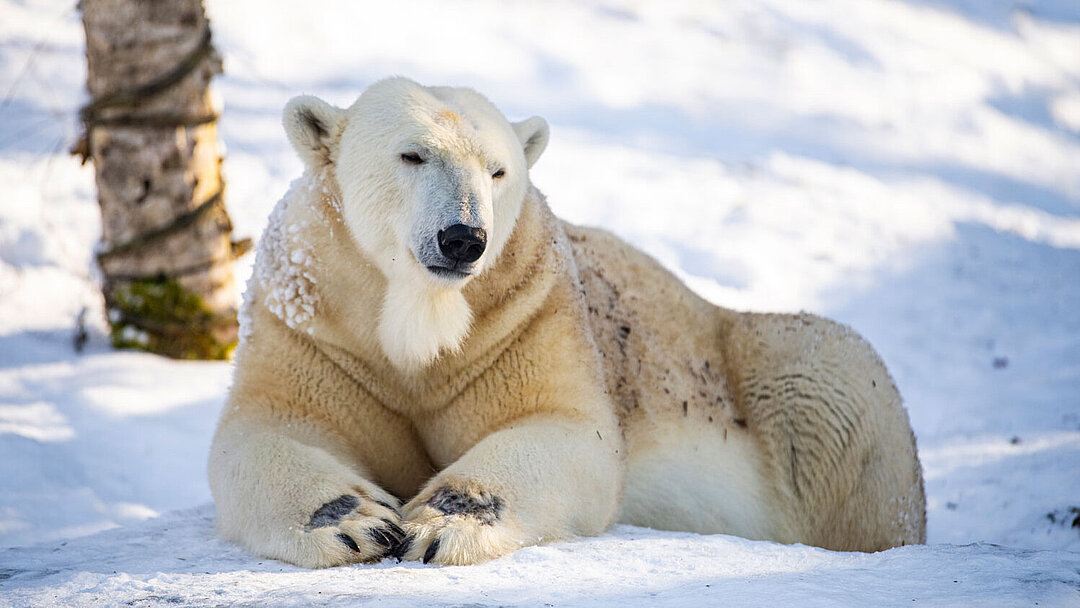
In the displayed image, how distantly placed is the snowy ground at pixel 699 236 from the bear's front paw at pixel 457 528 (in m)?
0.10

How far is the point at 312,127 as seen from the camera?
3.35 metres

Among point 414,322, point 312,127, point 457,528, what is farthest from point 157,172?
point 457,528

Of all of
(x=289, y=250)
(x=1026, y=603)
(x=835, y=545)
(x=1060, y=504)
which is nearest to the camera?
(x=1026, y=603)

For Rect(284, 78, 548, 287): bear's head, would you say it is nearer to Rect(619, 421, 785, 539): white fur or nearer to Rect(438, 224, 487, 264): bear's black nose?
Rect(438, 224, 487, 264): bear's black nose

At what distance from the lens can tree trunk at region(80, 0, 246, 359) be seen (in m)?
5.70

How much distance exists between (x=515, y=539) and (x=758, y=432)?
72.9 inches

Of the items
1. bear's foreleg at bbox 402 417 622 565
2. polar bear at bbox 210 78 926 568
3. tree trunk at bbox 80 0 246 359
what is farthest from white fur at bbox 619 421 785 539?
tree trunk at bbox 80 0 246 359

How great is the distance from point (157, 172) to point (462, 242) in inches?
146

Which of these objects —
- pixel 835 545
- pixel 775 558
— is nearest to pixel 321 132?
pixel 775 558

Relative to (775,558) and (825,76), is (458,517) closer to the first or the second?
(775,558)

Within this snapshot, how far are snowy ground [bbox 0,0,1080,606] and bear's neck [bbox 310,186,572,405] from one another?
0.78 metres

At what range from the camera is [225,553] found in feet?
9.11

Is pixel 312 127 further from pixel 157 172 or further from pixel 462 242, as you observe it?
pixel 157 172

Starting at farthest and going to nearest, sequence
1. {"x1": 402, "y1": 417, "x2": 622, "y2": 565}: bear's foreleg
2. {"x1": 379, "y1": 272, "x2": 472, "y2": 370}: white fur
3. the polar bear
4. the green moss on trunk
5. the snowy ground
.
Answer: the green moss on trunk → {"x1": 379, "y1": 272, "x2": 472, "y2": 370}: white fur → the polar bear → {"x1": 402, "y1": 417, "x2": 622, "y2": 565}: bear's foreleg → the snowy ground
